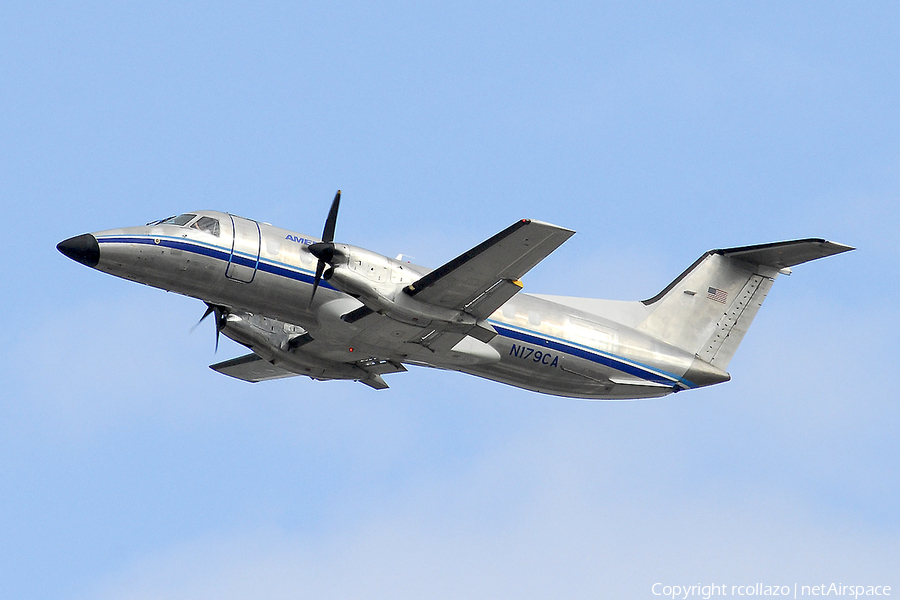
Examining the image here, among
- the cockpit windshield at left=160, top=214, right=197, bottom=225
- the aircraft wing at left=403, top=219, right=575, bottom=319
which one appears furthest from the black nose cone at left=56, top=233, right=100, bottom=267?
the aircraft wing at left=403, top=219, right=575, bottom=319

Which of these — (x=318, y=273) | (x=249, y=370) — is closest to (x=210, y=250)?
(x=318, y=273)

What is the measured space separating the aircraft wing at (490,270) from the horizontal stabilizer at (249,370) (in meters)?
7.65

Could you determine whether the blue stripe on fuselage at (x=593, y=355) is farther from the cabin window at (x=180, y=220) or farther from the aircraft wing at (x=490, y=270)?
the cabin window at (x=180, y=220)

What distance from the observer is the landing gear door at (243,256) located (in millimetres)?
22188

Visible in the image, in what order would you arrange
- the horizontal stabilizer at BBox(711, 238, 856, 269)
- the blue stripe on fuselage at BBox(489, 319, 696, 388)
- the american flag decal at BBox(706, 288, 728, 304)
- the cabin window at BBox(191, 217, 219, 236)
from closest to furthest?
the cabin window at BBox(191, 217, 219, 236) < the blue stripe on fuselage at BBox(489, 319, 696, 388) < the horizontal stabilizer at BBox(711, 238, 856, 269) < the american flag decal at BBox(706, 288, 728, 304)

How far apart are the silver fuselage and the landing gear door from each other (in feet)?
0.07

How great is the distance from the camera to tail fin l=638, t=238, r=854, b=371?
26500 millimetres

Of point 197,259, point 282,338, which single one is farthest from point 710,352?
point 197,259

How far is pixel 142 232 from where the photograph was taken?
72.8 feet

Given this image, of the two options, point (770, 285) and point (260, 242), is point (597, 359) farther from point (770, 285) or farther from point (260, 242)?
point (260, 242)

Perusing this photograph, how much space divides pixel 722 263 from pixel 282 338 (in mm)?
11607

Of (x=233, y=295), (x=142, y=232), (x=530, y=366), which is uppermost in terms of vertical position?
(x=142, y=232)

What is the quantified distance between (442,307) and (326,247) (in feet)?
9.12

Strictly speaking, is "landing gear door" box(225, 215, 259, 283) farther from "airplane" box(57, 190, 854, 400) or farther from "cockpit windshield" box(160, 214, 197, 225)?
"cockpit windshield" box(160, 214, 197, 225)
